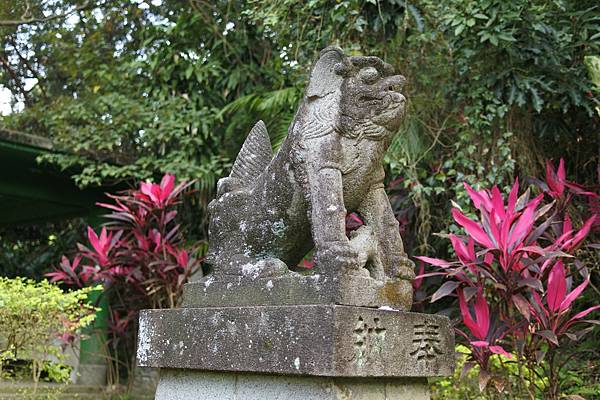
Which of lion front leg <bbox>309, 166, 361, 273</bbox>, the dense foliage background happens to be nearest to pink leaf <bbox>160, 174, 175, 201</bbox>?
the dense foliage background

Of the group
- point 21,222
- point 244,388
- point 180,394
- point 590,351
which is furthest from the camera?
point 21,222

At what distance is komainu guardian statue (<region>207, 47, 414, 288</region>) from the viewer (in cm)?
294

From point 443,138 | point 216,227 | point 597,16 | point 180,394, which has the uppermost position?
point 597,16

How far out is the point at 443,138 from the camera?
6.13 metres

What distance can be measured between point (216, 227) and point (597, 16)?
11.1 ft

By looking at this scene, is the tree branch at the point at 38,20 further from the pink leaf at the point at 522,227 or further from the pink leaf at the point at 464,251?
the pink leaf at the point at 522,227

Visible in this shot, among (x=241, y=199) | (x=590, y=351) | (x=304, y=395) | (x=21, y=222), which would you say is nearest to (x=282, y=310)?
(x=304, y=395)

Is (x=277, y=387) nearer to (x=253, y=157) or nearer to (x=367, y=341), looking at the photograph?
(x=367, y=341)

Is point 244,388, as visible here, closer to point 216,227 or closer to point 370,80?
point 216,227

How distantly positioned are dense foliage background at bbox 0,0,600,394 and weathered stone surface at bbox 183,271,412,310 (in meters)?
2.32

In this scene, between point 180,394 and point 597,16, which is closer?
point 180,394

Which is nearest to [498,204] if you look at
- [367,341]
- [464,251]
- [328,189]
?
[464,251]

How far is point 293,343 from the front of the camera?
8.92 ft

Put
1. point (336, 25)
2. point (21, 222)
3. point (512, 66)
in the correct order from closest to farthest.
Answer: point (512, 66) → point (336, 25) → point (21, 222)
